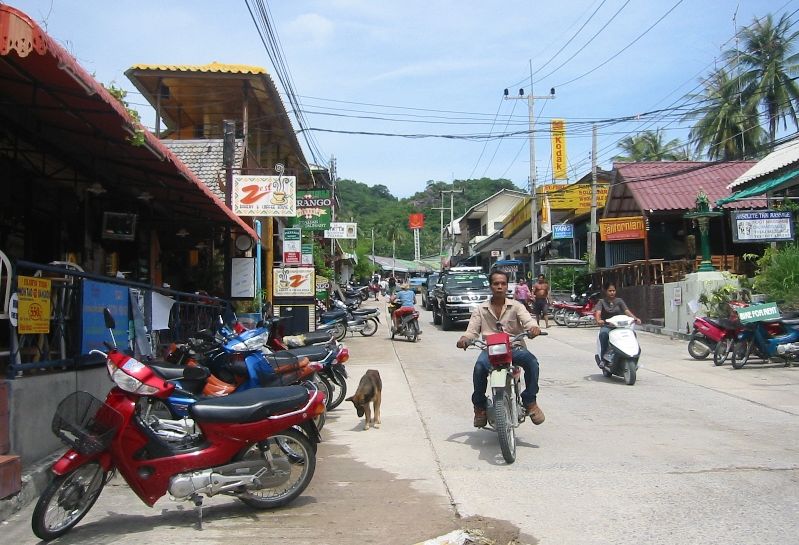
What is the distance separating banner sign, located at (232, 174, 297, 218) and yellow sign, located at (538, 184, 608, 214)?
18490 mm

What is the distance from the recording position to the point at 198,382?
608cm

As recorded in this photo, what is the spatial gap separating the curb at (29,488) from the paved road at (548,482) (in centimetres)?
10

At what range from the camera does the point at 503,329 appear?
705cm

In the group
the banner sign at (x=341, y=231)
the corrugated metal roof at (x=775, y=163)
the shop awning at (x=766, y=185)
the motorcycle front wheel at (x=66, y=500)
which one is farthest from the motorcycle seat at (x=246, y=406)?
the banner sign at (x=341, y=231)

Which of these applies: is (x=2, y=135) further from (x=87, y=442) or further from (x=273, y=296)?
(x=273, y=296)

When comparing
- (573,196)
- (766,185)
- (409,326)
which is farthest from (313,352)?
(573,196)

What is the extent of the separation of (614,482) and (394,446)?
2.42 meters

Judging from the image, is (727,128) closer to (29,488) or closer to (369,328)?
(369,328)

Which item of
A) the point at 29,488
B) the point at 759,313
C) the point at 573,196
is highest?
the point at 573,196

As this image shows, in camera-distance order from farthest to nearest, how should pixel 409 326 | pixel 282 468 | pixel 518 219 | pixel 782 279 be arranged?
pixel 518 219
pixel 409 326
pixel 782 279
pixel 282 468

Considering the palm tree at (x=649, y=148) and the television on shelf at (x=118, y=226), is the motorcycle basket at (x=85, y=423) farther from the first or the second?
the palm tree at (x=649, y=148)

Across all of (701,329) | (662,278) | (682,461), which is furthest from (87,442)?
(662,278)

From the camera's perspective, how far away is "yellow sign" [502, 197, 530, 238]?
37062mm

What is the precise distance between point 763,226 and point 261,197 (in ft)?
39.1
